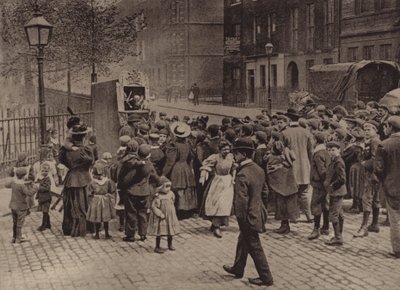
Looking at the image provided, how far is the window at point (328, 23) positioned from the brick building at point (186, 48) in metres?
19.8

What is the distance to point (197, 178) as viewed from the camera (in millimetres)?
10641

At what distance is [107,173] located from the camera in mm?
9492

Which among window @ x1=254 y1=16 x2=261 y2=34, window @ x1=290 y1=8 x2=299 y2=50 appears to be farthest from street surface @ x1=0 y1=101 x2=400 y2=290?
window @ x1=254 y1=16 x2=261 y2=34

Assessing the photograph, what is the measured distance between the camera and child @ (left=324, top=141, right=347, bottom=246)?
27.2 ft

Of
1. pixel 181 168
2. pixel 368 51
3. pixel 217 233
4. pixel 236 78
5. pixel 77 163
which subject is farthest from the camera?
pixel 236 78

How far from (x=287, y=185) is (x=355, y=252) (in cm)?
162

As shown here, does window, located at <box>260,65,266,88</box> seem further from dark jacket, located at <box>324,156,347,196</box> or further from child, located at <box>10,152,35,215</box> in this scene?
child, located at <box>10,152,35,215</box>

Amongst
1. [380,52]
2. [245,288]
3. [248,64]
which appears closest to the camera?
[245,288]

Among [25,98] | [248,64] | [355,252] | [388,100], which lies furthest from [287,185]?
[248,64]

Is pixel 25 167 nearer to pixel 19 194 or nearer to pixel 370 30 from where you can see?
pixel 19 194

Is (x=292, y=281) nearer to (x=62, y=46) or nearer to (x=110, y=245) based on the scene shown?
(x=110, y=245)

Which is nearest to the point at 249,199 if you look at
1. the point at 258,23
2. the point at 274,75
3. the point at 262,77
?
the point at 274,75

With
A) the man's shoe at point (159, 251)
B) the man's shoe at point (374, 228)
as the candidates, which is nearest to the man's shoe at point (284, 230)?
the man's shoe at point (374, 228)

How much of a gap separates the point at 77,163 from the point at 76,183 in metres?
0.32
